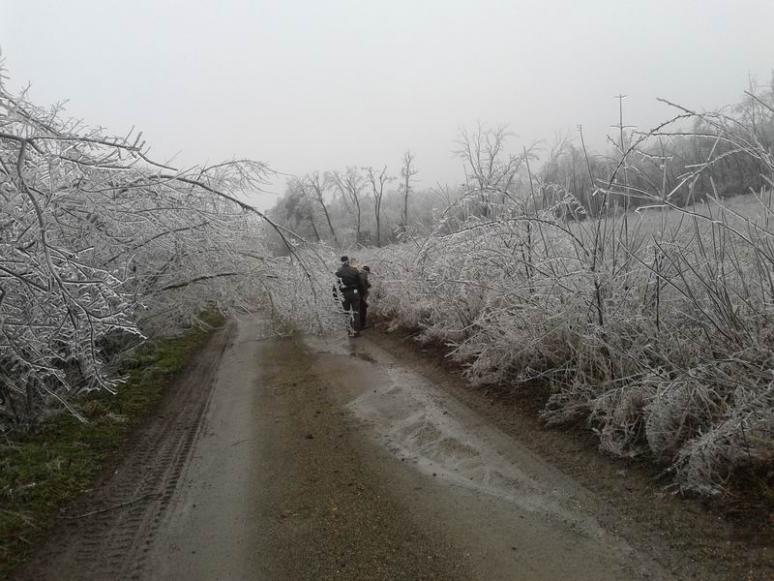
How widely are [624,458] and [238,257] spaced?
6959 mm

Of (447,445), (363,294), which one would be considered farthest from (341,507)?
(363,294)

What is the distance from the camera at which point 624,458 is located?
4.00 m

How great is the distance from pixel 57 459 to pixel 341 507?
3.17 m

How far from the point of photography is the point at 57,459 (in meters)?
5.08

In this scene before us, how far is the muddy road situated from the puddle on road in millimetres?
17

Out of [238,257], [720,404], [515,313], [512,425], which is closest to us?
[720,404]

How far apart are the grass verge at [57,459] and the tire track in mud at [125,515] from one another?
0.17 meters

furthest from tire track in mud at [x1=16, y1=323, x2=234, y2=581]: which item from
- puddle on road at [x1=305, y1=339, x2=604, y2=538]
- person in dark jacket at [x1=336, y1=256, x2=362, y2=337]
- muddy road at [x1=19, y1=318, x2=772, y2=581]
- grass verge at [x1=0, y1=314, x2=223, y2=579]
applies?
person in dark jacket at [x1=336, y1=256, x2=362, y2=337]

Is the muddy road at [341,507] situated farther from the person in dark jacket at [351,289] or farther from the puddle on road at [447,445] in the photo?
the person in dark jacket at [351,289]

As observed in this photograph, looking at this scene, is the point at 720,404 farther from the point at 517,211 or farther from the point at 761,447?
the point at 517,211

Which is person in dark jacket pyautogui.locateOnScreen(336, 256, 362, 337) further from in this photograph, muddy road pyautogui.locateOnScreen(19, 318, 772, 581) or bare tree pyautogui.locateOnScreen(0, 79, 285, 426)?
muddy road pyautogui.locateOnScreen(19, 318, 772, 581)

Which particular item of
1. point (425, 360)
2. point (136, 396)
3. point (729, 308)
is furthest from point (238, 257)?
point (729, 308)

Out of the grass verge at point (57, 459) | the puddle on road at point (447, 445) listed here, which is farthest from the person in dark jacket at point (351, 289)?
the grass verge at point (57, 459)

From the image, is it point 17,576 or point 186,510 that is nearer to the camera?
point 17,576
